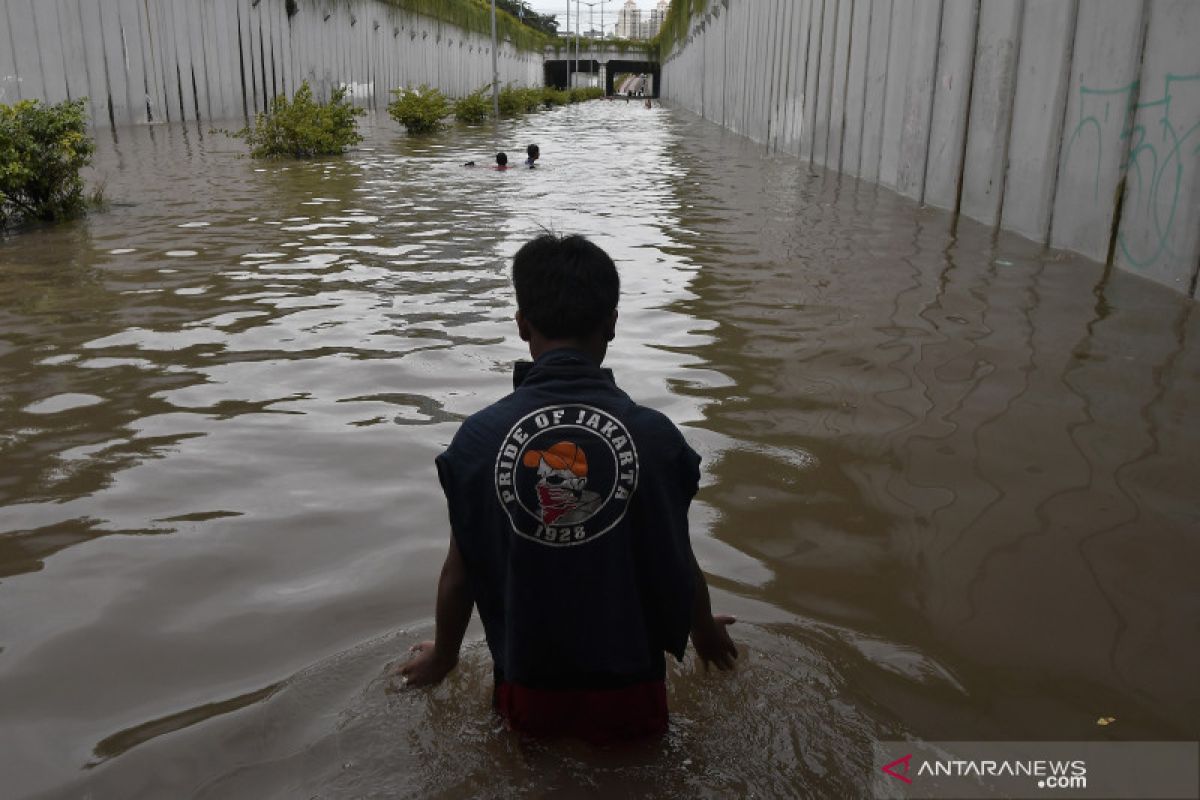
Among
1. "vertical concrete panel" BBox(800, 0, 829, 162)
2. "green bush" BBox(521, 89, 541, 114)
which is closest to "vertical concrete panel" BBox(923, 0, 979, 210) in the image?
"vertical concrete panel" BBox(800, 0, 829, 162)

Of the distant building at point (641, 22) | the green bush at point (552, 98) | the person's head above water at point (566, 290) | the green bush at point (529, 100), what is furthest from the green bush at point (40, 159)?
the distant building at point (641, 22)

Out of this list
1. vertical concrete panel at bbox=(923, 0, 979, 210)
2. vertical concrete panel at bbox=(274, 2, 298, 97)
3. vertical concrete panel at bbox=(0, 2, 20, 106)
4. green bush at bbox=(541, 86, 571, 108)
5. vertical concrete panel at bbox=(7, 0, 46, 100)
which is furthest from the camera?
green bush at bbox=(541, 86, 571, 108)

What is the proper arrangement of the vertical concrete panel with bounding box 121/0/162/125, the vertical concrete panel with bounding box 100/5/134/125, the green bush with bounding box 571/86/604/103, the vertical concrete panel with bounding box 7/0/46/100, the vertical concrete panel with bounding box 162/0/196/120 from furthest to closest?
the green bush with bounding box 571/86/604/103
the vertical concrete panel with bounding box 162/0/196/120
the vertical concrete panel with bounding box 121/0/162/125
the vertical concrete panel with bounding box 100/5/134/125
the vertical concrete panel with bounding box 7/0/46/100

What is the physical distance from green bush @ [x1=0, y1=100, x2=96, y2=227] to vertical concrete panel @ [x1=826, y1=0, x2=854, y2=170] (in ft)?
39.5

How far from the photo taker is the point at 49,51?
1989cm

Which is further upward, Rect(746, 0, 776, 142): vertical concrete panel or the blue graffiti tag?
Rect(746, 0, 776, 142): vertical concrete panel

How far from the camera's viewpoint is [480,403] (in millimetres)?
5121

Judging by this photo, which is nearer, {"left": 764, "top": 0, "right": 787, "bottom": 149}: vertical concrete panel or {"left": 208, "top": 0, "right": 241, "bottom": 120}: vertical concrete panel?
{"left": 764, "top": 0, "right": 787, "bottom": 149}: vertical concrete panel

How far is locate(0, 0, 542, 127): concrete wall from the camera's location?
19.7m

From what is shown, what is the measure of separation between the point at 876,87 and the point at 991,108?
4.71 metres

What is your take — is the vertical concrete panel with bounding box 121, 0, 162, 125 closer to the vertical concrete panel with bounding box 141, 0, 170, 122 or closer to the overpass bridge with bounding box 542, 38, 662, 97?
the vertical concrete panel with bounding box 141, 0, 170, 122

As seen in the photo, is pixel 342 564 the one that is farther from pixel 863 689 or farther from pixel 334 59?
pixel 334 59

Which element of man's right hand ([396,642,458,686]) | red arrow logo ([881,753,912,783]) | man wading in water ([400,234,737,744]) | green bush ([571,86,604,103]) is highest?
green bush ([571,86,604,103])

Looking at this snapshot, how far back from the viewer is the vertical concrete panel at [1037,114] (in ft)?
30.9
